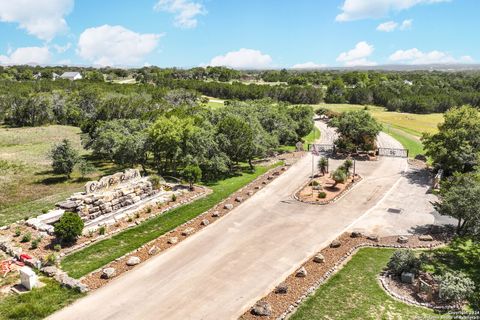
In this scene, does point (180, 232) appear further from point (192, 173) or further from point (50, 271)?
point (192, 173)

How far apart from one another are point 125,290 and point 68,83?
351 feet

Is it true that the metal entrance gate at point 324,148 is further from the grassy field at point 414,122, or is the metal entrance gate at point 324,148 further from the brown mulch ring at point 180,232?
the grassy field at point 414,122

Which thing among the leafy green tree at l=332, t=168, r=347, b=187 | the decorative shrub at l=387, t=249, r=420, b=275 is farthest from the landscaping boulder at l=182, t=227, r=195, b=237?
the leafy green tree at l=332, t=168, r=347, b=187

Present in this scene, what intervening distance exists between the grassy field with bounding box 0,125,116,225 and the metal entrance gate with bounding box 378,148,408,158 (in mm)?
38198

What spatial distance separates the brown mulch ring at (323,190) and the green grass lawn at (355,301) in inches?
479

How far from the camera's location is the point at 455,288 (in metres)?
18.3

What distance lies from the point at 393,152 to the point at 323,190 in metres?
21.3

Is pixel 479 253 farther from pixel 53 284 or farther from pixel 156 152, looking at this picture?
pixel 156 152

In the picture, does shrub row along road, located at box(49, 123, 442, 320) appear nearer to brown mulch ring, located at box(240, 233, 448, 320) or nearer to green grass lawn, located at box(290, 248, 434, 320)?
brown mulch ring, located at box(240, 233, 448, 320)

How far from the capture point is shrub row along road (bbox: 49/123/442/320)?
1900cm

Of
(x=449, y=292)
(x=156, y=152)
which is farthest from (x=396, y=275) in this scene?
(x=156, y=152)

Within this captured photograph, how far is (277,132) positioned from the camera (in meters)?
54.0

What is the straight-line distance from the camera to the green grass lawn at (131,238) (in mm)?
23250

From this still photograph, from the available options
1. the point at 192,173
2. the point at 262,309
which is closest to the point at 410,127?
the point at 192,173
